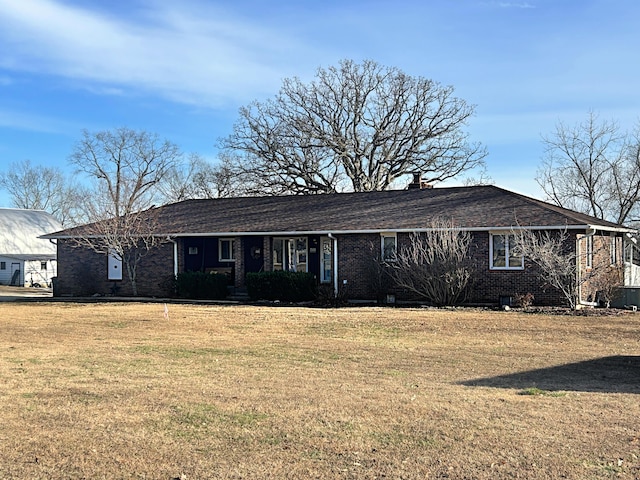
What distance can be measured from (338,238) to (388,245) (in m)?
1.84

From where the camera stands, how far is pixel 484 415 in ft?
26.0

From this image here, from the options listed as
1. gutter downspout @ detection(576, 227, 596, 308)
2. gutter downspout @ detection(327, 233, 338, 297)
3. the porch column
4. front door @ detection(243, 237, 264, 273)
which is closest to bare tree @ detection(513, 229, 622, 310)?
gutter downspout @ detection(576, 227, 596, 308)

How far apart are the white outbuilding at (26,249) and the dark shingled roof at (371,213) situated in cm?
1720

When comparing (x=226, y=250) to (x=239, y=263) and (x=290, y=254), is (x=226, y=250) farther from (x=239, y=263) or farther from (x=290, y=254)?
(x=290, y=254)

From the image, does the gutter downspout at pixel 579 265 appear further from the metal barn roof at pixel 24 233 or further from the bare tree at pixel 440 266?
the metal barn roof at pixel 24 233

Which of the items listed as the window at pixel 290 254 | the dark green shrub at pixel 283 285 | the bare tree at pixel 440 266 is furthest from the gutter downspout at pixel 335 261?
the bare tree at pixel 440 266

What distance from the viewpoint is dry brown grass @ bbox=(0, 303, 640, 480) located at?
20.3ft

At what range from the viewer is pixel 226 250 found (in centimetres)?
2914

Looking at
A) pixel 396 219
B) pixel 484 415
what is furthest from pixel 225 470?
pixel 396 219

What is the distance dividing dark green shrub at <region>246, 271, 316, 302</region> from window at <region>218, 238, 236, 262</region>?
132 inches

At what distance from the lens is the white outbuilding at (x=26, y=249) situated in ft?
156

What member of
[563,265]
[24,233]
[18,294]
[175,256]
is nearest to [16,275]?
[24,233]

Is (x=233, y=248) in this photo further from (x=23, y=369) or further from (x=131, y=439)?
(x=131, y=439)

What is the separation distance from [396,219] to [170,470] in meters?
20.0
